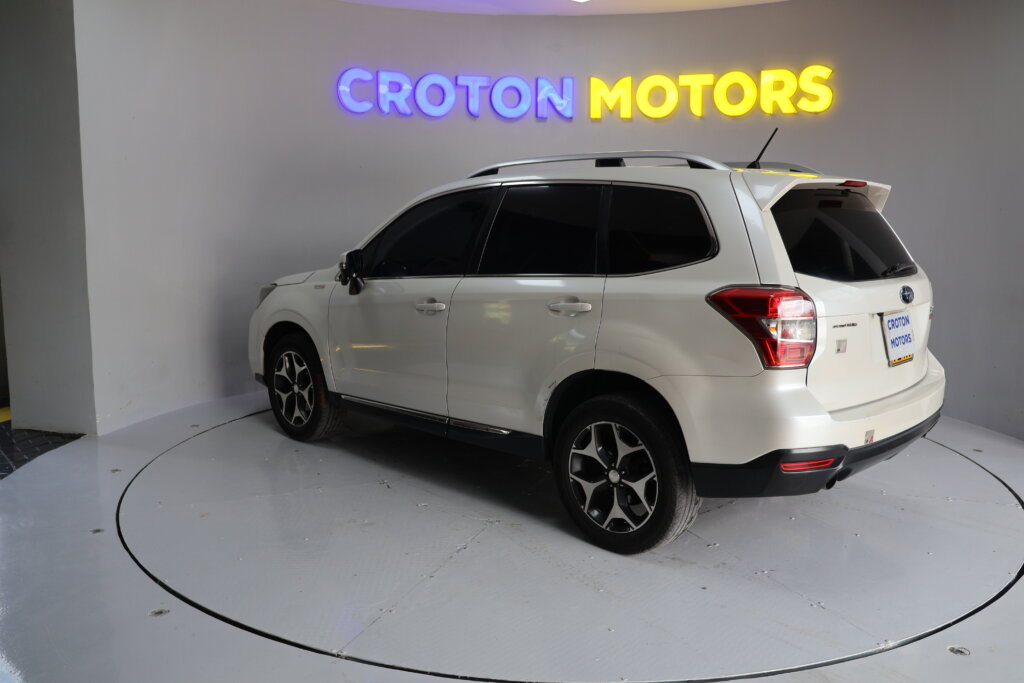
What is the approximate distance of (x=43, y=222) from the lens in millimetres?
5148

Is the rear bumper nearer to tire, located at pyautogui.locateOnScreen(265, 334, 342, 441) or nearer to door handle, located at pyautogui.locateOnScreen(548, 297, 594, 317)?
door handle, located at pyautogui.locateOnScreen(548, 297, 594, 317)

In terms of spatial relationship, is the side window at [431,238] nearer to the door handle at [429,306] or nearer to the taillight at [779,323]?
the door handle at [429,306]

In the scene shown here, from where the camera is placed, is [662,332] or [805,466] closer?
[805,466]

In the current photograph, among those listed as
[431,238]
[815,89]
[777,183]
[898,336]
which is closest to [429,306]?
[431,238]

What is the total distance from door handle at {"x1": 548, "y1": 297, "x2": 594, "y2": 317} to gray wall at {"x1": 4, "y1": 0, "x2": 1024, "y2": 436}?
3371 mm

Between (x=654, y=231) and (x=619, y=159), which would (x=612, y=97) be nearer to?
(x=619, y=159)

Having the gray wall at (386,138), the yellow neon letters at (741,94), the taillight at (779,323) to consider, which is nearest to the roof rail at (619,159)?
the taillight at (779,323)

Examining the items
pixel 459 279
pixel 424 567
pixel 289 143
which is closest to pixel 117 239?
pixel 289 143

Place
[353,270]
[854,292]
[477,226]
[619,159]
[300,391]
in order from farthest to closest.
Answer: [300,391], [353,270], [477,226], [619,159], [854,292]

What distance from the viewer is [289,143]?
664 cm

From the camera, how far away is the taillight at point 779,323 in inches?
114

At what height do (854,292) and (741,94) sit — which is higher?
(741,94)

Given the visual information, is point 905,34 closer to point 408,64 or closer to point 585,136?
point 585,136

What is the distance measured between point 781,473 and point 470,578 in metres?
1.30
